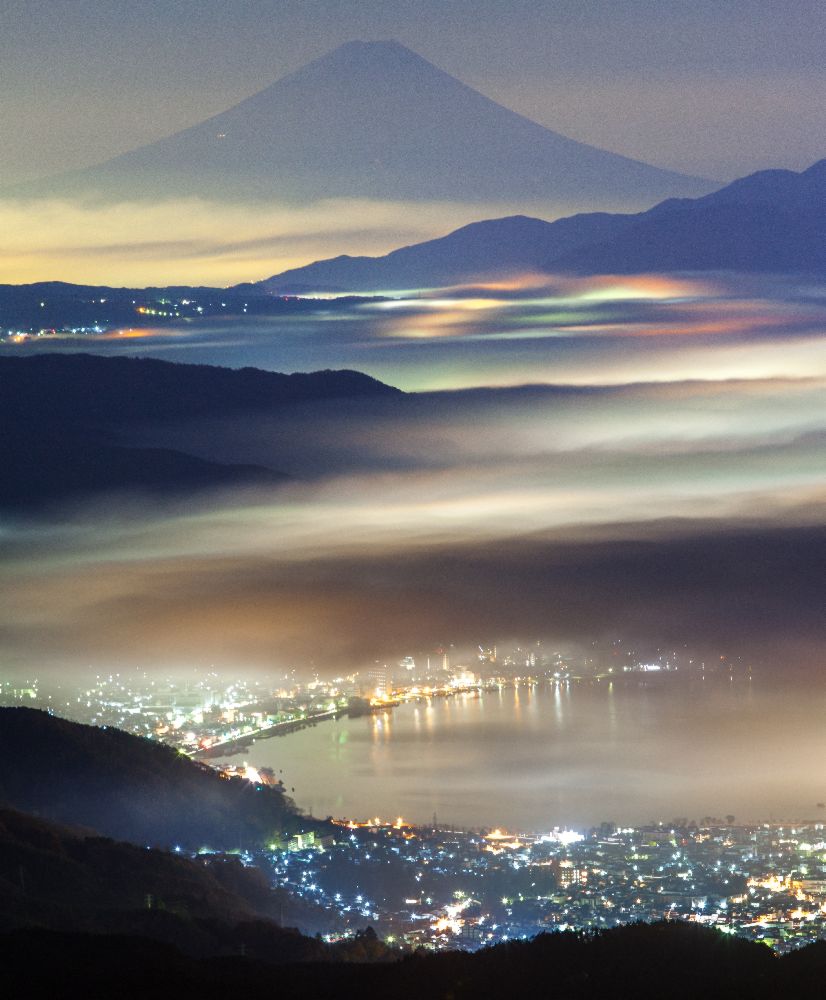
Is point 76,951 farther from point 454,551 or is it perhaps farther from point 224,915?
point 454,551

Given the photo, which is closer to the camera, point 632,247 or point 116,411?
point 116,411

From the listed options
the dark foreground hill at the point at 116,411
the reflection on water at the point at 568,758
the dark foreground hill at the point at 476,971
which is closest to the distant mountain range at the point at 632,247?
the dark foreground hill at the point at 116,411

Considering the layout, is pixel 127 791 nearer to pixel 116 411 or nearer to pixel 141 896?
pixel 141 896

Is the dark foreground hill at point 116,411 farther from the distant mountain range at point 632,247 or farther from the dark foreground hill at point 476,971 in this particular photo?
the dark foreground hill at point 476,971

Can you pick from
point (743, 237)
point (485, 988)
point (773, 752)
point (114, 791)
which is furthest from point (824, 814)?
point (743, 237)

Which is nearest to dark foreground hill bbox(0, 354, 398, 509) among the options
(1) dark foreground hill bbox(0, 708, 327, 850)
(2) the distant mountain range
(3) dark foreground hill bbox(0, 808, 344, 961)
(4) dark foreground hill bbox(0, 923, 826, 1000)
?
(2) the distant mountain range

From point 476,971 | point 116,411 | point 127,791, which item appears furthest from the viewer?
point 116,411

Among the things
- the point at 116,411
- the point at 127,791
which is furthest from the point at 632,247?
the point at 127,791
